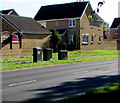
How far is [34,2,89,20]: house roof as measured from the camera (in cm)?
4823

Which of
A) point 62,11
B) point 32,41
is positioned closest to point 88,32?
point 62,11

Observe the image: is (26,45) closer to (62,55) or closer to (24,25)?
(24,25)

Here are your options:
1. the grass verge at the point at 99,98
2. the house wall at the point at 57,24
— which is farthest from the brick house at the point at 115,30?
the grass verge at the point at 99,98

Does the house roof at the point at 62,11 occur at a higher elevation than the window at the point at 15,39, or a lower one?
higher

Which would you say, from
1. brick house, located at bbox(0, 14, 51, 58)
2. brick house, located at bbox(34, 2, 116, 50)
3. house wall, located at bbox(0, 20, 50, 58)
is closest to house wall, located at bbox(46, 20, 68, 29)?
brick house, located at bbox(34, 2, 116, 50)

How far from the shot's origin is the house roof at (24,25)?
36.2 m

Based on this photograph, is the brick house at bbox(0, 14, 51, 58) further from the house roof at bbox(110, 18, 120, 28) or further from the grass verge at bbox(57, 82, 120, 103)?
the house roof at bbox(110, 18, 120, 28)

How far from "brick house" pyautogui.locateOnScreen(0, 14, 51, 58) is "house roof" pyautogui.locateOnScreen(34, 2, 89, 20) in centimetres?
859

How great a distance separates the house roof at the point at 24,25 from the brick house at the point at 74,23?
22.3 ft

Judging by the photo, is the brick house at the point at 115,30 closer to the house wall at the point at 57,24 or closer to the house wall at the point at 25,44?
the house wall at the point at 57,24

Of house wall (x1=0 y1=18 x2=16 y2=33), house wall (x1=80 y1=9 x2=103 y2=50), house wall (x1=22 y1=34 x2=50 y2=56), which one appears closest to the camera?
house wall (x1=22 y1=34 x2=50 y2=56)

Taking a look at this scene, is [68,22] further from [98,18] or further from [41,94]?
[41,94]

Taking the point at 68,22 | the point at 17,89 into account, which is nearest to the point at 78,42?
the point at 68,22

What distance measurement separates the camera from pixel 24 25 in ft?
125
